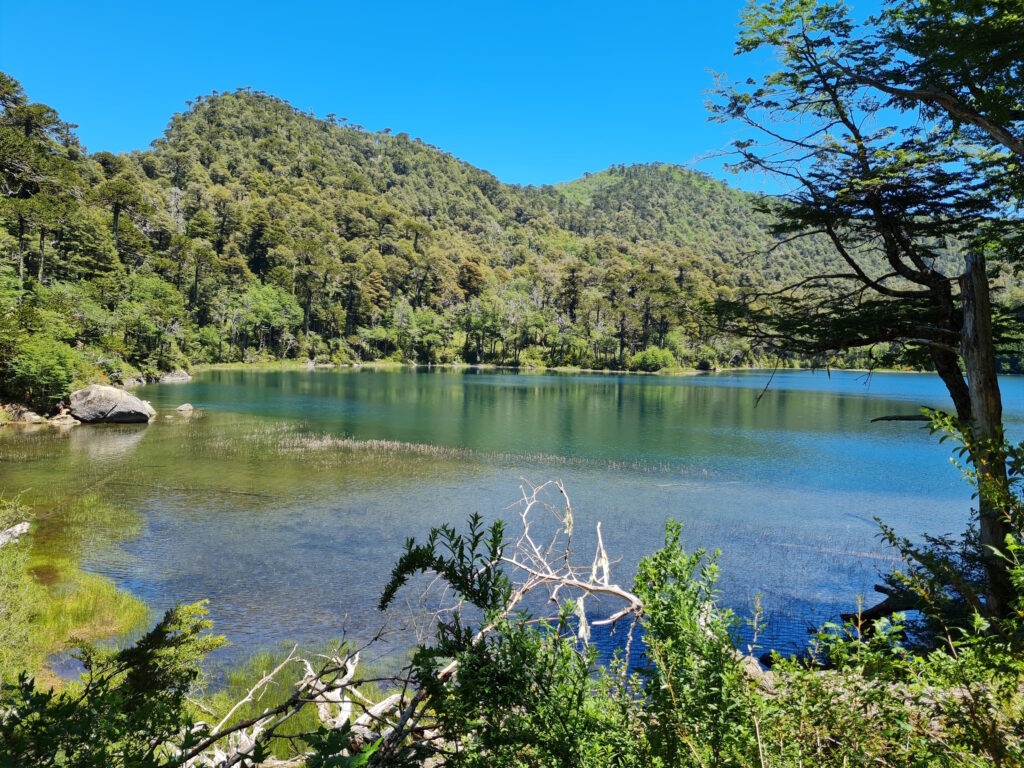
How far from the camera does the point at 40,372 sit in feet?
99.0

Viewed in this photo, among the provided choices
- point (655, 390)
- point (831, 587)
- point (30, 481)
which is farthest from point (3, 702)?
point (655, 390)

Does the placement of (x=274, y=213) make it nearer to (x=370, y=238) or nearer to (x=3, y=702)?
(x=370, y=238)

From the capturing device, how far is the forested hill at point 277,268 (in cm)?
4094

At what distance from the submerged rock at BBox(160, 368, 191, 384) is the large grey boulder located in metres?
22.3

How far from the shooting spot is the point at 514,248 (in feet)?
486

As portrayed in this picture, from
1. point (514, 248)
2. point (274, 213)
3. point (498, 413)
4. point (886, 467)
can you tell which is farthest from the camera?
point (514, 248)

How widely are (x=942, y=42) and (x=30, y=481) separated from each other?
2549 centimetres

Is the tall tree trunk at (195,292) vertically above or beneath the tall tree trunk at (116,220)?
beneath

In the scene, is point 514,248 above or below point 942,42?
above

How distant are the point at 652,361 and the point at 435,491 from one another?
248 ft

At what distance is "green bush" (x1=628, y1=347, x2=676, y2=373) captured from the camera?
3595 inches

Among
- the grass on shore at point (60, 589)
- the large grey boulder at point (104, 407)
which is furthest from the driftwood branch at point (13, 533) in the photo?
the large grey boulder at point (104, 407)

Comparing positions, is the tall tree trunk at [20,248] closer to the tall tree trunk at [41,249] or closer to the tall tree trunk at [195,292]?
the tall tree trunk at [41,249]

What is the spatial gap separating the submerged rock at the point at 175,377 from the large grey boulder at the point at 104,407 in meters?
22.3
